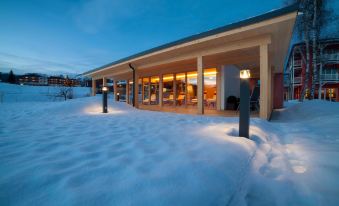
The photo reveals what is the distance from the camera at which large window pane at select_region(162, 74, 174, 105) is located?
37.7 ft

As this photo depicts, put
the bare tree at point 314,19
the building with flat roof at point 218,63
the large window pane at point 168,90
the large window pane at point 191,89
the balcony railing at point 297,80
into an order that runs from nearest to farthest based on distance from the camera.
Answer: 1. the building with flat roof at point 218,63
2. the bare tree at point 314,19
3. the large window pane at point 191,89
4. the large window pane at point 168,90
5. the balcony railing at point 297,80

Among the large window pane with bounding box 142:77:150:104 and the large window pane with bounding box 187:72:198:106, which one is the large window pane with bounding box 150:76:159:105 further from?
the large window pane with bounding box 187:72:198:106

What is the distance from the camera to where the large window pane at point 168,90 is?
37.7 ft

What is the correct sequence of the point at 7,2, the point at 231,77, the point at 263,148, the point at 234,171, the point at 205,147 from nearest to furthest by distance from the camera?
the point at 234,171, the point at 205,147, the point at 263,148, the point at 231,77, the point at 7,2

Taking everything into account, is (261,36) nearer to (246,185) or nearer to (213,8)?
(246,185)

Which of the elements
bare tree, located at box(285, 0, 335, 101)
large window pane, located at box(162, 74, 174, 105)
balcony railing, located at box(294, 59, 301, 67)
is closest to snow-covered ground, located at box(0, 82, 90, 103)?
large window pane, located at box(162, 74, 174, 105)

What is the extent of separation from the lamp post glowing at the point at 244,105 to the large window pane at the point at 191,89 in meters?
7.52

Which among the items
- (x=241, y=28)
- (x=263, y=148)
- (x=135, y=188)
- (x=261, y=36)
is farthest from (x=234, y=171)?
(x=261, y=36)

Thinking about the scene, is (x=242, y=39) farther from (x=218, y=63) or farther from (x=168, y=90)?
(x=168, y=90)

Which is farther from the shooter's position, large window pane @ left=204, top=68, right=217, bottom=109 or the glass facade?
the glass facade

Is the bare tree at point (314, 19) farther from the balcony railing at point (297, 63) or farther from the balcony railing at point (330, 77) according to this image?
the balcony railing at point (297, 63)

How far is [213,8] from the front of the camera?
77188 millimetres

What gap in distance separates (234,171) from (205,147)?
0.60 metres

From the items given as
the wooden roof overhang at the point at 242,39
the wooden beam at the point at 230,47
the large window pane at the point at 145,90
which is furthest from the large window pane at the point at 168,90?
the wooden beam at the point at 230,47
